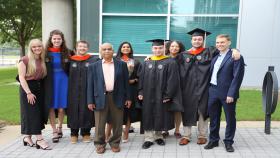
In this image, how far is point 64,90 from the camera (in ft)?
20.6

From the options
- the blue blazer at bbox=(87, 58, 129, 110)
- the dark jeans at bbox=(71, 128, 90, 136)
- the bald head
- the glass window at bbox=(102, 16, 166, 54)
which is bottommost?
the dark jeans at bbox=(71, 128, 90, 136)

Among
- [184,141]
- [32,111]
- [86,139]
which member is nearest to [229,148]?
[184,141]

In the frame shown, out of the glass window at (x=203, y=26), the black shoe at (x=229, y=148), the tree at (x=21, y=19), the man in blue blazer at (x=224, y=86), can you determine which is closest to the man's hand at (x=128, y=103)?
the man in blue blazer at (x=224, y=86)

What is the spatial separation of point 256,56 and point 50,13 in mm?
9098

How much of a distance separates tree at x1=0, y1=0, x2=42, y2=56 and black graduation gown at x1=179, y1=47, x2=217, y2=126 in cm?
1877

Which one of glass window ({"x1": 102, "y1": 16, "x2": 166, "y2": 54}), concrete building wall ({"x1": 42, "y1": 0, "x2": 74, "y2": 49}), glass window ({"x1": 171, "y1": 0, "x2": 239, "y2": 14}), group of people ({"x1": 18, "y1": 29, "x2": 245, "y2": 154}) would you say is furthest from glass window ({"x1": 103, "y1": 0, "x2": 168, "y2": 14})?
group of people ({"x1": 18, "y1": 29, "x2": 245, "y2": 154})

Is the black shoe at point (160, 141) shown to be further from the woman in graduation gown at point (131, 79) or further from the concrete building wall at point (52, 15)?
the concrete building wall at point (52, 15)

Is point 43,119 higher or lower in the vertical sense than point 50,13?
lower

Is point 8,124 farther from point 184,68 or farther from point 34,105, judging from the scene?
point 184,68

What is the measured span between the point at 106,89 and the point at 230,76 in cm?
205

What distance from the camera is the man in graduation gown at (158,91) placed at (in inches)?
236

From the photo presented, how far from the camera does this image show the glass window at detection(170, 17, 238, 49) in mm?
12492

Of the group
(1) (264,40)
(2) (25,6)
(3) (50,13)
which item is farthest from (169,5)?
(2) (25,6)

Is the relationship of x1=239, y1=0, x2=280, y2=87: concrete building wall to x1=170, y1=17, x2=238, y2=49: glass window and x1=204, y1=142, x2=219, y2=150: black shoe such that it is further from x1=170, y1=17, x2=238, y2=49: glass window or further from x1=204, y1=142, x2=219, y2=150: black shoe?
x1=204, y1=142, x2=219, y2=150: black shoe
